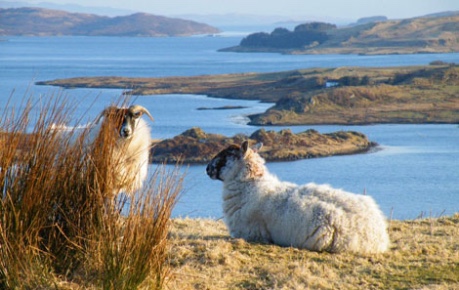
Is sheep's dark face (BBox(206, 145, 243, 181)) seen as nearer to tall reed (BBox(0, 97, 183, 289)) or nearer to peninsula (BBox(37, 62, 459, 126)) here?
tall reed (BBox(0, 97, 183, 289))

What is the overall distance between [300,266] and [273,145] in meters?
55.2

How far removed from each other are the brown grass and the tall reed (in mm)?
676

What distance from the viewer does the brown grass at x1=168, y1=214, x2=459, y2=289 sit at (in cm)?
768

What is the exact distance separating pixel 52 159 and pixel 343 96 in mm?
82263

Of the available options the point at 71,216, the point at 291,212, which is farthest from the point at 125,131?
the point at 291,212

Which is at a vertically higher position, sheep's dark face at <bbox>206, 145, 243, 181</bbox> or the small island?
sheep's dark face at <bbox>206, 145, 243, 181</bbox>

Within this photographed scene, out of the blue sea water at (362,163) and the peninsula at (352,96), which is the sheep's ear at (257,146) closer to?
the blue sea water at (362,163)

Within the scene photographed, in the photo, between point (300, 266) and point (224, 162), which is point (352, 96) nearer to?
point (224, 162)

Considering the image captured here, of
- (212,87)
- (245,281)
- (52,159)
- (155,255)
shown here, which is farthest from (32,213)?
(212,87)

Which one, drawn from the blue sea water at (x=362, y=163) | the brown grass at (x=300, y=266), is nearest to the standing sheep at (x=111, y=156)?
the brown grass at (x=300, y=266)

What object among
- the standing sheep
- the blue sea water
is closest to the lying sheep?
the standing sheep

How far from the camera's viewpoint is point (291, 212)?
9297 millimetres

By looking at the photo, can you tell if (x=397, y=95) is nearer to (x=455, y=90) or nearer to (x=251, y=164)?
(x=455, y=90)

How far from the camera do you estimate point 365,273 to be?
323 inches
